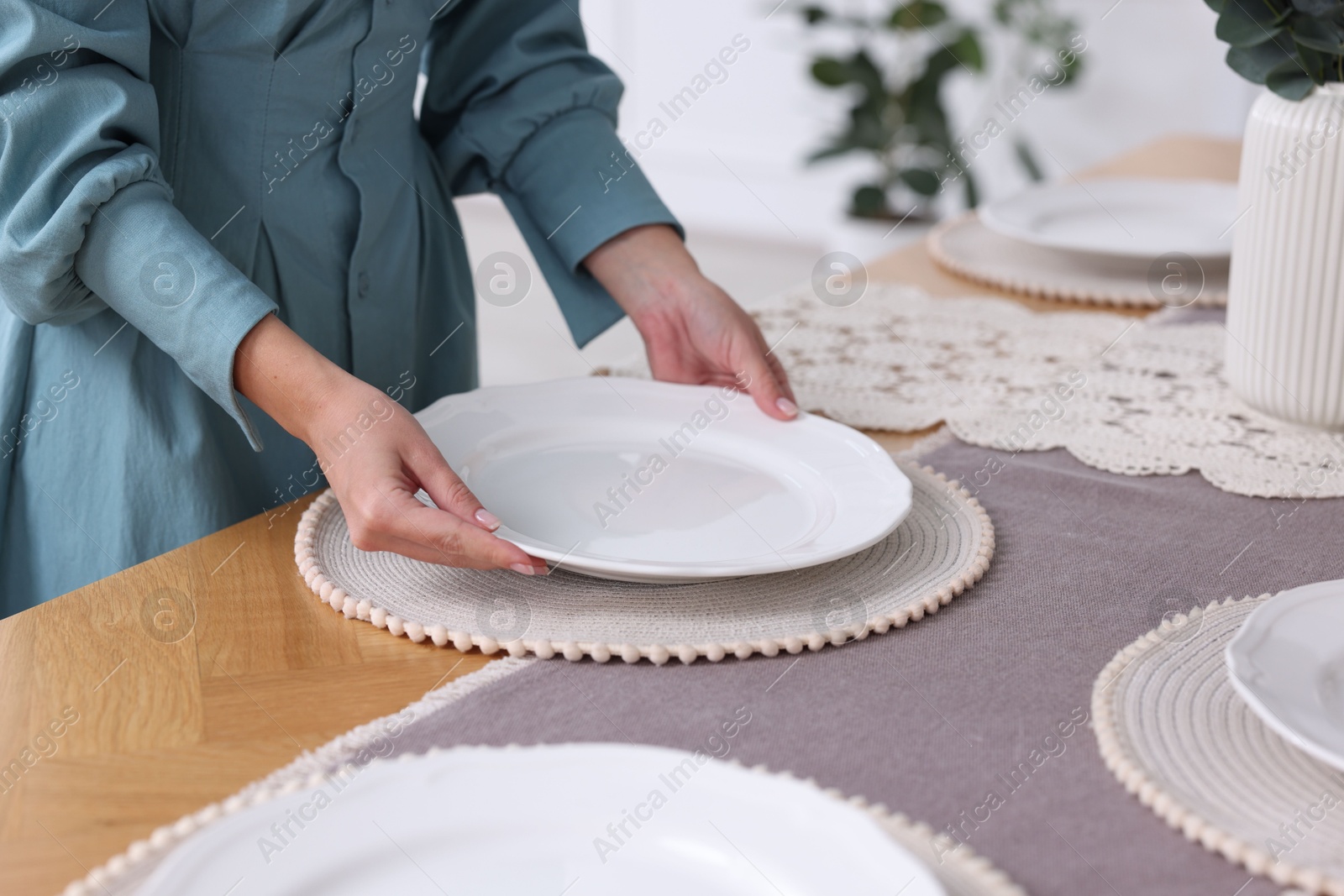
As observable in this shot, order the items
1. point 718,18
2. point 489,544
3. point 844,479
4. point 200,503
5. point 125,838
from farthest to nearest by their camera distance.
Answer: point 718,18, point 200,503, point 844,479, point 489,544, point 125,838

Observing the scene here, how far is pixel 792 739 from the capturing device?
510 mm

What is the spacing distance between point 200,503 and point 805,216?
3.43m

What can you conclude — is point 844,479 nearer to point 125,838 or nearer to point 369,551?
point 369,551

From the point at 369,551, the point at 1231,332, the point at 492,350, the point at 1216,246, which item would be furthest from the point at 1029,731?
the point at 492,350

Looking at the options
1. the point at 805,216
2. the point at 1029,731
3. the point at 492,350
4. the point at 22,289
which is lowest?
the point at 805,216

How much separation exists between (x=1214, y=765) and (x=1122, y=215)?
987 millimetres

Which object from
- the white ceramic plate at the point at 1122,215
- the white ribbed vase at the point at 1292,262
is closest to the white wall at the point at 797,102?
the white ceramic plate at the point at 1122,215

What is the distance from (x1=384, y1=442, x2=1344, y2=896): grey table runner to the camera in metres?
0.45

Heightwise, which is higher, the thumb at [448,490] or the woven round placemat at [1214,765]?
the thumb at [448,490]

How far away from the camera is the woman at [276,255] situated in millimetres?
697

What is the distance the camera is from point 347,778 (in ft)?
1.46

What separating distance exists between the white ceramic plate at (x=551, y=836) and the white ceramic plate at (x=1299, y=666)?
171 mm

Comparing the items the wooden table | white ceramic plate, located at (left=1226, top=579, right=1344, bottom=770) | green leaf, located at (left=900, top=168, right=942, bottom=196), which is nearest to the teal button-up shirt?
the wooden table

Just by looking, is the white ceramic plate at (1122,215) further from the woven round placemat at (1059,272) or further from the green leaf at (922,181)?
the green leaf at (922,181)
